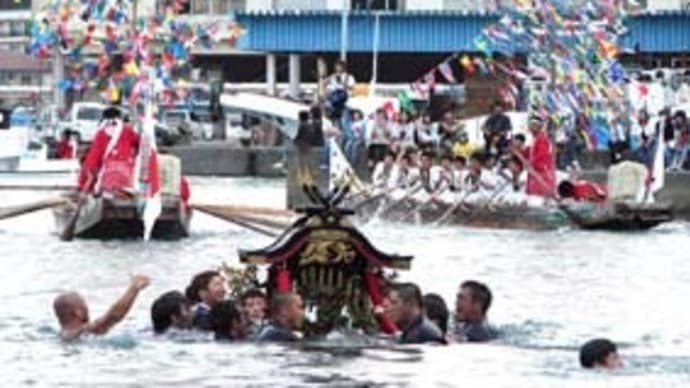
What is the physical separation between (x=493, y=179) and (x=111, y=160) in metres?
7.07

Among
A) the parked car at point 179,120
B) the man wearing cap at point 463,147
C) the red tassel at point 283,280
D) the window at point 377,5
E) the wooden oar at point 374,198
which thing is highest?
the window at point 377,5

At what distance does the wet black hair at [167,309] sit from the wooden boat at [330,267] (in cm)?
57

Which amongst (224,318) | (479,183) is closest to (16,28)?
(479,183)

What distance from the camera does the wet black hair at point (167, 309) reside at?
68.5 ft

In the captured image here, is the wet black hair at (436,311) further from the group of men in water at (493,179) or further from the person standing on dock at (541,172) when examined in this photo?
the person standing on dock at (541,172)

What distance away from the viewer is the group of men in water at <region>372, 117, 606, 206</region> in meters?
38.7

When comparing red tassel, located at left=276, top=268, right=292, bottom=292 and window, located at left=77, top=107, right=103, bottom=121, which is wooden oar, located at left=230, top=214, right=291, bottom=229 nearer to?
red tassel, located at left=276, top=268, right=292, bottom=292

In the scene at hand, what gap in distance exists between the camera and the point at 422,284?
94.2 feet

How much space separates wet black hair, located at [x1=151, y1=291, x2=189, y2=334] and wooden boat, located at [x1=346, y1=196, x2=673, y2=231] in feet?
58.5

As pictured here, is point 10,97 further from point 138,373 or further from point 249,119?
point 138,373

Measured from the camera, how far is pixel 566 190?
3934cm

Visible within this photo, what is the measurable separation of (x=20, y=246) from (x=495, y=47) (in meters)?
21.5

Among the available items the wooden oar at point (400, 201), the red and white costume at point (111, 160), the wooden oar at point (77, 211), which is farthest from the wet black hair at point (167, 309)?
the wooden oar at point (400, 201)

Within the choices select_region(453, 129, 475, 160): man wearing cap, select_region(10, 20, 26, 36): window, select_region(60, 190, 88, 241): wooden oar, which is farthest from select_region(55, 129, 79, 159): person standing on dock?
select_region(10, 20, 26, 36): window
